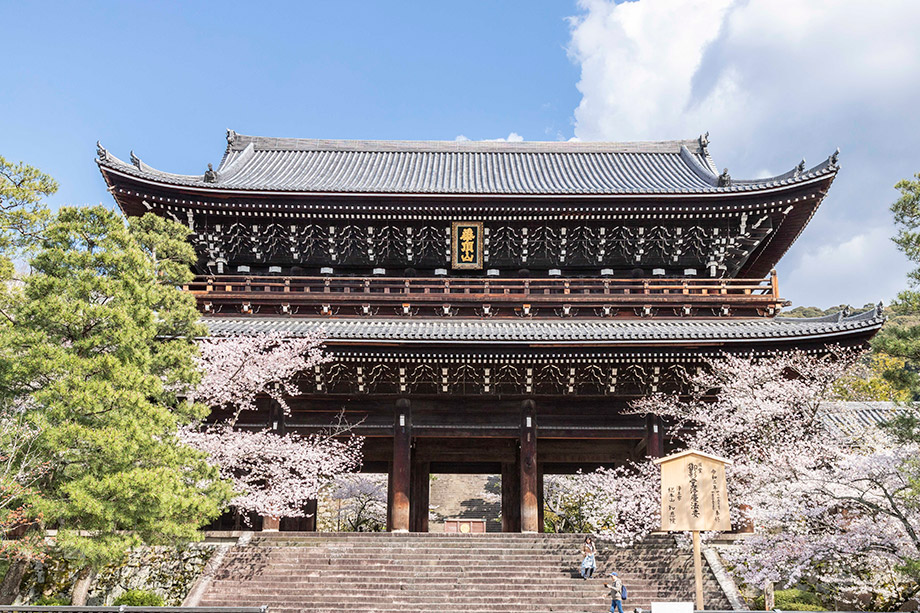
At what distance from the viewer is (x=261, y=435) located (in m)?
15.4

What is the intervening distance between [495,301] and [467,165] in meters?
9.65

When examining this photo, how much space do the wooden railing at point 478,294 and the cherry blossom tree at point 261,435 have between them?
2.99 m

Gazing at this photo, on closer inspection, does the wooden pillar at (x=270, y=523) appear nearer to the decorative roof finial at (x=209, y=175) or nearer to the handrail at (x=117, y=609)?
the handrail at (x=117, y=609)

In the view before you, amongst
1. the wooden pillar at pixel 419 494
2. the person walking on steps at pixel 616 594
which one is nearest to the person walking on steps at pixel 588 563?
the person walking on steps at pixel 616 594

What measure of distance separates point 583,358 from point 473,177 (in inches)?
455

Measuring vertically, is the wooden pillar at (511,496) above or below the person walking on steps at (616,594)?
above

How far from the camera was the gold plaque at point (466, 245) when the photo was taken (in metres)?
19.6

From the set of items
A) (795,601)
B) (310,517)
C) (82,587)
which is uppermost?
(310,517)

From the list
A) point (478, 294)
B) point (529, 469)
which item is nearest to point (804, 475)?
point (529, 469)

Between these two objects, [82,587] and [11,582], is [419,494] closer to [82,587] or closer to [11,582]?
[82,587]

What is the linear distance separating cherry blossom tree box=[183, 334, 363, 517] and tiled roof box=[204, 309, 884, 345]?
0.60m

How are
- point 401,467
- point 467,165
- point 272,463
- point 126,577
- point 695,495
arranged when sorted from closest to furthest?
point 695,495 → point 126,577 → point 272,463 → point 401,467 → point 467,165

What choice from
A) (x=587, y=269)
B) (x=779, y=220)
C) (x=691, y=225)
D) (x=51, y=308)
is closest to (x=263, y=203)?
(x=51, y=308)

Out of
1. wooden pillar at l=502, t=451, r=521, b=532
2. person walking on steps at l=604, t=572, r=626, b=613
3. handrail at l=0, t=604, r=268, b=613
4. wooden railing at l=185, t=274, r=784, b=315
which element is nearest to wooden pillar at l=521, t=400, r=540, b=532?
wooden pillar at l=502, t=451, r=521, b=532
